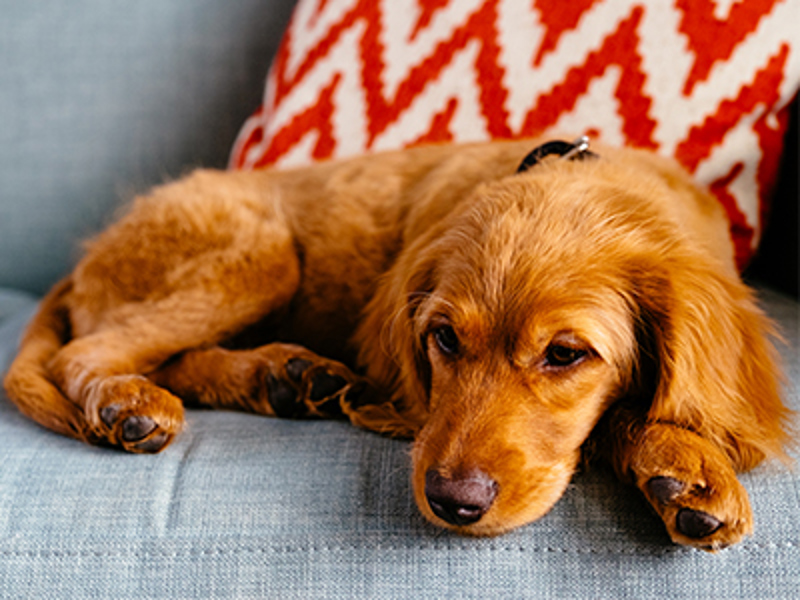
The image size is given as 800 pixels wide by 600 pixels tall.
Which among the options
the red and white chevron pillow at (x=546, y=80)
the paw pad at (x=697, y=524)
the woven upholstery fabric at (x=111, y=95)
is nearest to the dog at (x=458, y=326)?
the paw pad at (x=697, y=524)

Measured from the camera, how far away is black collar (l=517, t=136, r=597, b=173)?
2088 millimetres

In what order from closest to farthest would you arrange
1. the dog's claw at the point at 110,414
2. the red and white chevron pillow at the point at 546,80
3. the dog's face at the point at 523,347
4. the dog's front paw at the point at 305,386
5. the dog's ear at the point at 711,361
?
the dog's face at the point at 523,347
the dog's ear at the point at 711,361
the dog's claw at the point at 110,414
the dog's front paw at the point at 305,386
the red and white chevron pillow at the point at 546,80

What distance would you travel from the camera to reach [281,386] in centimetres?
209

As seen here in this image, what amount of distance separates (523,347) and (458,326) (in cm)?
16

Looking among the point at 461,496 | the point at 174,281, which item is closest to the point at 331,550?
the point at 461,496

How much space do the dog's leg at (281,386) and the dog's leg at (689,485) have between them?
0.57 meters

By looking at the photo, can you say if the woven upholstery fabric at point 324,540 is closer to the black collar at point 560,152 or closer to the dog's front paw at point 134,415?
the dog's front paw at point 134,415

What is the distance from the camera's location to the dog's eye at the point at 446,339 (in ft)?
5.72

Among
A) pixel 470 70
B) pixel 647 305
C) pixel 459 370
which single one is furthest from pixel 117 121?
pixel 647 305

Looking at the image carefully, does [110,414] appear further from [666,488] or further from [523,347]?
[666,488]

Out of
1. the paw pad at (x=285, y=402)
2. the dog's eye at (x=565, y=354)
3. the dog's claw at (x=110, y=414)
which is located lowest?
the paw pad at (x=285, y=402)

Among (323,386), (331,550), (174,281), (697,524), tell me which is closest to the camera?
(697,524)

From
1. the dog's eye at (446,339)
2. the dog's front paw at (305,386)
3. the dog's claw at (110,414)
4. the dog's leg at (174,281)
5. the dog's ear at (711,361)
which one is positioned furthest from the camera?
the dog's leg at (174,281)

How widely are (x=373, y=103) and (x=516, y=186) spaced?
1.18 m
